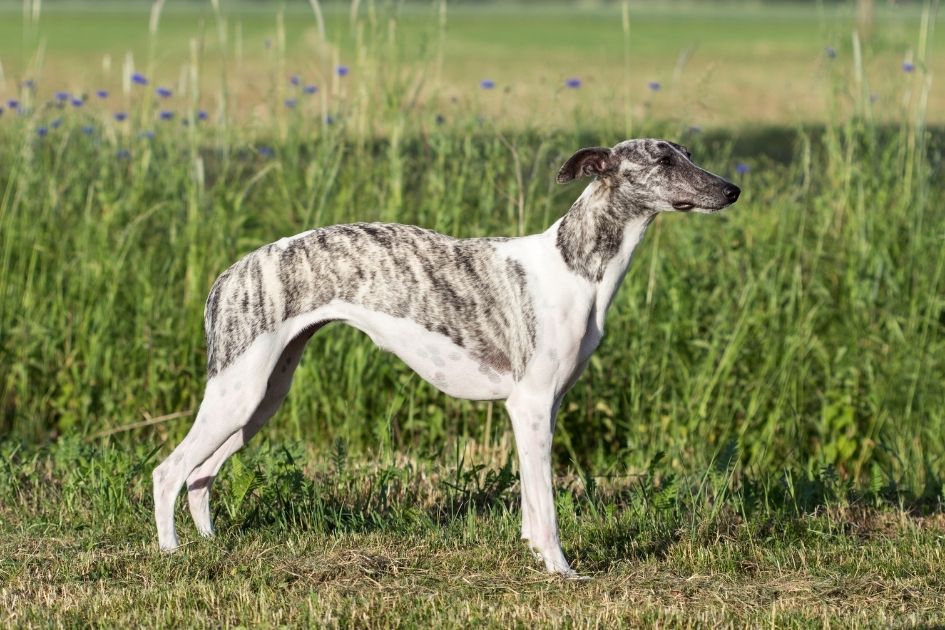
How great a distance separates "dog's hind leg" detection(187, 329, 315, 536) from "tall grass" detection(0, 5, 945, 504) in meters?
1.22

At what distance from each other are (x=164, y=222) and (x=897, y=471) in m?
4.64

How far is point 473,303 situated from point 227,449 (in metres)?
1.33

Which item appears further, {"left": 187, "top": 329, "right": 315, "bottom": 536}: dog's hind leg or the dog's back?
{"left": 187, "top": 329, "right": 315, "bottom": 536}: dog's hind leg

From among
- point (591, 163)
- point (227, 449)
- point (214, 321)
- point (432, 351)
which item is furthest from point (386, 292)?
point (227, 449)

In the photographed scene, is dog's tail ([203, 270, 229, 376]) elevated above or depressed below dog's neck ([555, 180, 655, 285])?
below

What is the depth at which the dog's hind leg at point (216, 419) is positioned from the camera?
5.56m

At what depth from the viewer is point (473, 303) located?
18.3 feet

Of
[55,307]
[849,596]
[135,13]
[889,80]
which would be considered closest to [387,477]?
[849,596]

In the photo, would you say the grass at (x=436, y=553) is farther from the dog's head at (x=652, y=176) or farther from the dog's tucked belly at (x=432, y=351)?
the dog's head at (x=652, y=176)

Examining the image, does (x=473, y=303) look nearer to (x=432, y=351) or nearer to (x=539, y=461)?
(x=432, y=351)

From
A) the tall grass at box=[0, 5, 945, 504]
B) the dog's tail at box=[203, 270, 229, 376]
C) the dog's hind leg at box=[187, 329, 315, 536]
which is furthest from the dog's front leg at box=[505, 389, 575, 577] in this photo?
the tall grass at box=[0, 5, 945, 504]

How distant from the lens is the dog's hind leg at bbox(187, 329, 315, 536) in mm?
5902

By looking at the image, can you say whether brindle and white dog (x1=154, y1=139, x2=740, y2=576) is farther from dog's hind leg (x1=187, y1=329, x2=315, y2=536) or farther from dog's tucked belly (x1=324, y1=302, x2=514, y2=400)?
dog's hind leg (x1=187, y1=329, x2=315, y2=536)

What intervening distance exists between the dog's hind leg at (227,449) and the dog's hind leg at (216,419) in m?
0.20
